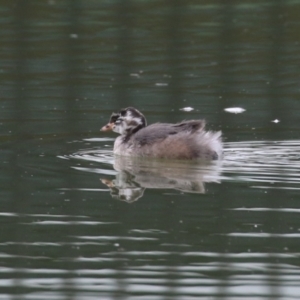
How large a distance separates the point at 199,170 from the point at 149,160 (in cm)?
71

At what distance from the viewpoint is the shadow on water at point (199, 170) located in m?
8.39

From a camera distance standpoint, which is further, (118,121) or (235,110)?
(235,110)

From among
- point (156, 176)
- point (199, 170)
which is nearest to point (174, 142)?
point (199, 170)

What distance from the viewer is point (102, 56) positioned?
13.6 m

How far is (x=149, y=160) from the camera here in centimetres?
962

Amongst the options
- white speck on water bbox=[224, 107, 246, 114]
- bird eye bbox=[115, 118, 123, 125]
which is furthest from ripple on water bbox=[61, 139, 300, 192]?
white speck on water bbox=[224, 107, 246, 114]

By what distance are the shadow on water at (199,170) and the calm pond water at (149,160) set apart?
0.02 meters

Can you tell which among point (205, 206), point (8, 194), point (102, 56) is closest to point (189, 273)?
point (205, 206)

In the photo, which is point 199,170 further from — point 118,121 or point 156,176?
point 118,121

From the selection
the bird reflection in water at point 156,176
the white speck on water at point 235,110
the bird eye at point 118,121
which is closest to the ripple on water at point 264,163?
the bird reflection in water at point 156,176

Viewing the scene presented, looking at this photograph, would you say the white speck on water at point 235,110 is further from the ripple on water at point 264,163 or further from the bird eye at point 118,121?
the bird eye at point 118,121

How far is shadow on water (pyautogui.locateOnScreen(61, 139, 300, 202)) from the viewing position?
839cm

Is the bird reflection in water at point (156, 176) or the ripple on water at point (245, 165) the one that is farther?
the ripple on water at point (245, 165)

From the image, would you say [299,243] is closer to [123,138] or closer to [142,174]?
[142,174]
